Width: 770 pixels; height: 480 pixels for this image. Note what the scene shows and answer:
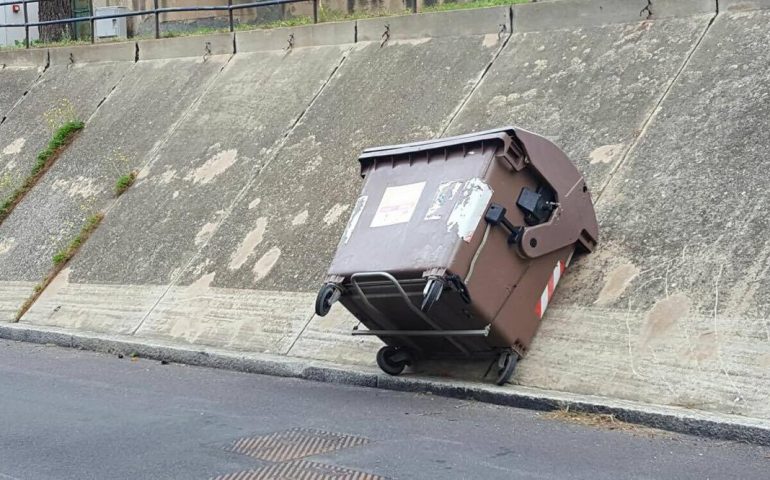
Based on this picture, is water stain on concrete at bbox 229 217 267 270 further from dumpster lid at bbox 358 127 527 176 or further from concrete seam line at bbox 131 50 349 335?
dumpster lid at bbox 358 127 527 176

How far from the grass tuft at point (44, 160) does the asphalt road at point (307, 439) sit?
619 cm

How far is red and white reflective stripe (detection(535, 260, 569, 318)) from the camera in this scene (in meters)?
7.39

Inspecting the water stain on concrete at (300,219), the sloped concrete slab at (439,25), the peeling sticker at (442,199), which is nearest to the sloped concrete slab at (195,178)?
the sloped concrete slab at (439,25)

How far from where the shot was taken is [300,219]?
10172 mm

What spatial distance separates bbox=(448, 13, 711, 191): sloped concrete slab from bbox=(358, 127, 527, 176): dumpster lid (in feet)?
5.20

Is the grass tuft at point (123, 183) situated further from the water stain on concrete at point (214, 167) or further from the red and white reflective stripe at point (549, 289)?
the red and white reflective stripe at point (549, 289)

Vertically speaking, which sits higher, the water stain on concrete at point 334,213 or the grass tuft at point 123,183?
the water stain on concrete at point 334,213

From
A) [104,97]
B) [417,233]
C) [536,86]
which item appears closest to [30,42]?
[104,97]

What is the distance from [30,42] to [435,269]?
16.0m

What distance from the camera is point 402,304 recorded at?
705 cm

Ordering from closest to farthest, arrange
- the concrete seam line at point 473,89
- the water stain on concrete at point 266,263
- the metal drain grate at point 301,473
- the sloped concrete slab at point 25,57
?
the metal drain grate at point 301,473 → the water stain on concrete at point 266,263 → the concrete seam line at point 473,89 → the sloped concrete slab at point 25,57

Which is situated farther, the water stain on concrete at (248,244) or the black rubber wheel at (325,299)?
the water stain on concrete at (248,244)

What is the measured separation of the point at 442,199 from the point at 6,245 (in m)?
7.89

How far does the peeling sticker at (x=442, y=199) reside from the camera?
7.02 metres
